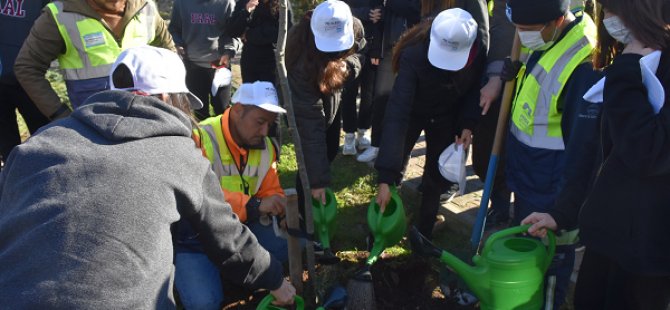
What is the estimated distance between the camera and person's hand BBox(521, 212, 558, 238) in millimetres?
1994

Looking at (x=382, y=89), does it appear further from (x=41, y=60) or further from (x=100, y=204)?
(x=100, y=204)

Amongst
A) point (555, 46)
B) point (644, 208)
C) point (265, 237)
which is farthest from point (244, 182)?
point (644, 208)

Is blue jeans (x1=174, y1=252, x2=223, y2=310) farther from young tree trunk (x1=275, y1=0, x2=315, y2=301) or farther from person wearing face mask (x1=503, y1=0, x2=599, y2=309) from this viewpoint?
person wearing face mask (x1=503, y1=0, x2=599, y2=309)

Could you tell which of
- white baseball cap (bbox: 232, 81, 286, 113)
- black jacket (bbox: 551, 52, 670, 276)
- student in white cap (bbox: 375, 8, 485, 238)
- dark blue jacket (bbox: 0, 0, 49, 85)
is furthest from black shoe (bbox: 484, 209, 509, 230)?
dark blue jacket (bbox: 0, 0, 49, 85)

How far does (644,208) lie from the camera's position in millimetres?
1671

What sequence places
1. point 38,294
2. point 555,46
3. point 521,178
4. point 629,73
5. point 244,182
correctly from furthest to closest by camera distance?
1. point 244,182
2. point 521,178
3. point 555,46
4. point 629,73
5. point 38,294

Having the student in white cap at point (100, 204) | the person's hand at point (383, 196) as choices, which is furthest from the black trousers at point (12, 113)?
the person's hand at point (383, 196)

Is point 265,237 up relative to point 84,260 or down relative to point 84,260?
down

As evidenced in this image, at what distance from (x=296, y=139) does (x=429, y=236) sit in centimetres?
147

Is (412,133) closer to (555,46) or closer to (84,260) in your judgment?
(555,46)

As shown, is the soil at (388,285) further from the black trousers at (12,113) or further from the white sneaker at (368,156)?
the black trousers at (12,113)

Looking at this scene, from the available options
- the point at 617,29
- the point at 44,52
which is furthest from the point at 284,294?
the point at 44,52

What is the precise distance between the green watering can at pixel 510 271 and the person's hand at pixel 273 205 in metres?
0.92

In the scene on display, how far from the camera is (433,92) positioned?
2.79 m
